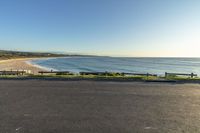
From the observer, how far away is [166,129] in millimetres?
6773

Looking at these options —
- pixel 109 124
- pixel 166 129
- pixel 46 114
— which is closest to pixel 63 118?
pixel 46 114

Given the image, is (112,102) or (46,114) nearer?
(46,114)

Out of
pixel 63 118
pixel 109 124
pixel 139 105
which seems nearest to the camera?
pixel 109 124

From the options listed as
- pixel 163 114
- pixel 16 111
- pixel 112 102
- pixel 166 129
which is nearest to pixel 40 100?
pixel 16 111

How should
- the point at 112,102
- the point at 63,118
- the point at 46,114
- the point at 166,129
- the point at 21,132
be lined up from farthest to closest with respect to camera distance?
the point at 112,102
the point at 46,114
the point at 63,118
the point at 166,129
the point at 21,132

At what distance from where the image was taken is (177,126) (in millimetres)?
7070

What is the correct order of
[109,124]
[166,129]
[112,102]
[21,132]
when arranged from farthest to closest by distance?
[112,102], [109,124], [166,129], [21,132]

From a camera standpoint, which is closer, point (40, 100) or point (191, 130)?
point (191, 130)

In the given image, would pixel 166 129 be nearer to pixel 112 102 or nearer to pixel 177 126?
pixel 177 126

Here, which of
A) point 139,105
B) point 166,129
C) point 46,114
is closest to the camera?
point 166,129

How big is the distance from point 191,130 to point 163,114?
77.2 inches

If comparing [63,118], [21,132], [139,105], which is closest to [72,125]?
[63,118]

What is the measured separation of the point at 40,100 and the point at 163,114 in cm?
562

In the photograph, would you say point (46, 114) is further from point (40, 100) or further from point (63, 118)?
point (40, 100)
